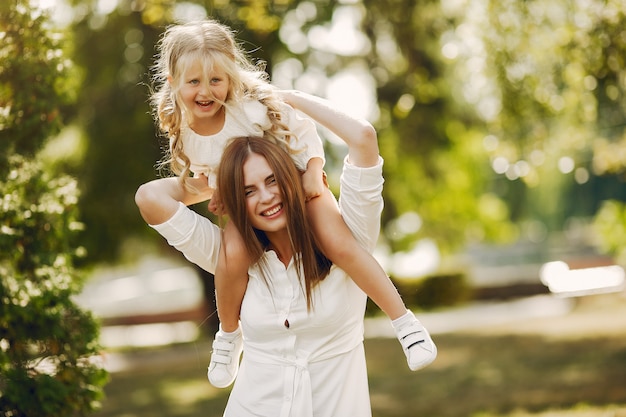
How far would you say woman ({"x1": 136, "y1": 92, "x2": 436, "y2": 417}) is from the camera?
302 cm

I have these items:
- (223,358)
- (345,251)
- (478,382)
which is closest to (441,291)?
(478,382)

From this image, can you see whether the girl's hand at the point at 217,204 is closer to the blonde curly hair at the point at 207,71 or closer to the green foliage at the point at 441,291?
the blonde curly hair at the point at 207,71

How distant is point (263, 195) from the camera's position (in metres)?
3.02

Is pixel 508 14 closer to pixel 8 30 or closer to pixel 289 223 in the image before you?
pixel 8 30

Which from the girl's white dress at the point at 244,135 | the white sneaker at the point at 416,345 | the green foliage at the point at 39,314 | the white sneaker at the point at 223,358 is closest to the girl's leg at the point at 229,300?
the white sneaker at the point at 223,358

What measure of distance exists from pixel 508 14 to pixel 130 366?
814cm

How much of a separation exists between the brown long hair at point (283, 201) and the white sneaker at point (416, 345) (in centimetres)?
41

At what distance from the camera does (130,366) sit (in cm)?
1334

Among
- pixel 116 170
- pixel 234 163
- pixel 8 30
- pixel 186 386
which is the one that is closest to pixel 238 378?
pixel 234 163

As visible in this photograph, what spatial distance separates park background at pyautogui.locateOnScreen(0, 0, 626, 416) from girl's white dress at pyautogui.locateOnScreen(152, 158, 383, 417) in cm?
40

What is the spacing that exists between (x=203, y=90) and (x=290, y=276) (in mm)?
855

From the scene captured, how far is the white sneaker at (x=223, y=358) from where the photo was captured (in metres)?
3.36

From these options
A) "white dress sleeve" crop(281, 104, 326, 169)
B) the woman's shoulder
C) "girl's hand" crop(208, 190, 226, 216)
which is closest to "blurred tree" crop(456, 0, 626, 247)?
"white dress sleeve" crop(281, 104, 326, 169)

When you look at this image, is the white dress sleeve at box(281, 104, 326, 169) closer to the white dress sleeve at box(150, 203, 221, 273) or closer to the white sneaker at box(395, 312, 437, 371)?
the white dress sleeve at box(150, 203, 221, 273)
